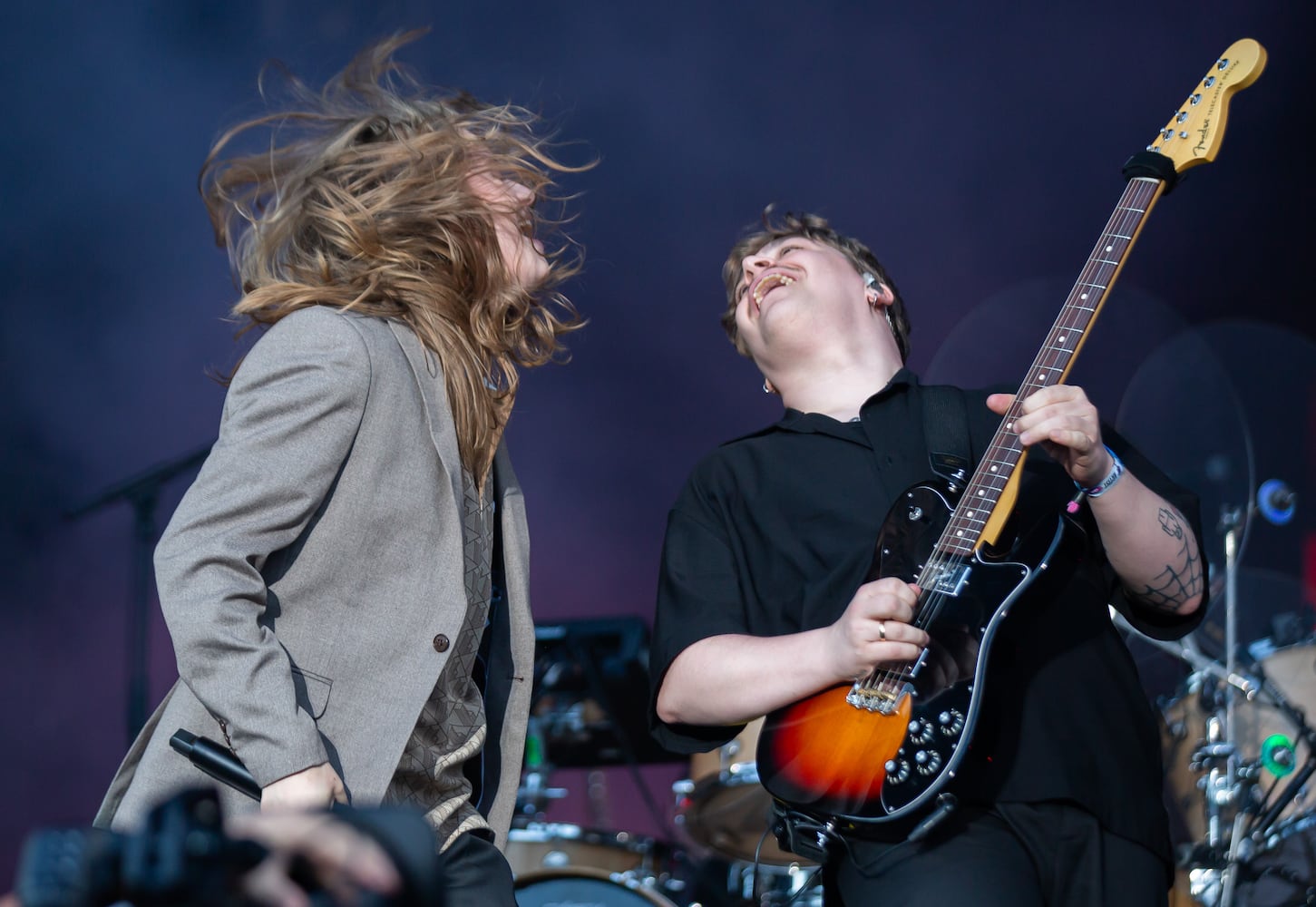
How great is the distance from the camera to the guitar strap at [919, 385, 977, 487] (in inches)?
97.3

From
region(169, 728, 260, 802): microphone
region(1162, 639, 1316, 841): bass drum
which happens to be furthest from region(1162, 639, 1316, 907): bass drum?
region(169, 728, 260, 802): microphone

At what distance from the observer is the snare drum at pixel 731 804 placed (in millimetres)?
4855

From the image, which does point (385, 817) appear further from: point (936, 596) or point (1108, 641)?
point (1108, 641)

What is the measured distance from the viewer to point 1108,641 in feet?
7.64

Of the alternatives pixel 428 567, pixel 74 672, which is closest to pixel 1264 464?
pixel 428 567

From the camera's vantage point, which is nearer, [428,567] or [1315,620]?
[428,567]

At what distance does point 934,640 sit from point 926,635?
3cm

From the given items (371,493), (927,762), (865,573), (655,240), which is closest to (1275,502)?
(865,573)

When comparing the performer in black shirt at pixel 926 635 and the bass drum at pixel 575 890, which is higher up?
the performer in black shirt at pixel 926 635

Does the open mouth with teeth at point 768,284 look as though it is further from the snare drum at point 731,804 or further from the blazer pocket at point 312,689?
the snare drum at point 731,804

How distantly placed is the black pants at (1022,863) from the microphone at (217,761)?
41.1 inches

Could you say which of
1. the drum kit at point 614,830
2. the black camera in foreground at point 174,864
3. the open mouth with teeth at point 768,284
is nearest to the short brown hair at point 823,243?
the open mouth with teeth at point 768,284

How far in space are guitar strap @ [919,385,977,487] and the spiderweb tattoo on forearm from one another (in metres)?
0.38

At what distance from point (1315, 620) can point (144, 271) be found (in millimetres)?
5452
